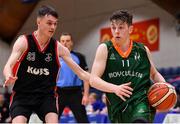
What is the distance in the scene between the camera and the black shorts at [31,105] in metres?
4.39

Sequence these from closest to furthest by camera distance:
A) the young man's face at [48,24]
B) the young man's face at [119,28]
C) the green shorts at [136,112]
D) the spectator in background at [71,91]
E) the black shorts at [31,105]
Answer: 1. the green shorts at [136,112]
2. the young man's face at [119,28]
3. the black shorts at [31,105]
4. the young man's face at [48,24]
5. the spectator in background at [71,91]

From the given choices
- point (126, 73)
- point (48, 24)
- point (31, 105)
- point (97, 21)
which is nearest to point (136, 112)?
point (126, 73)

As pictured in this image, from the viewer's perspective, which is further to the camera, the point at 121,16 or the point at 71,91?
the point at 71,91

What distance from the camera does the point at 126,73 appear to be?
4160 mm

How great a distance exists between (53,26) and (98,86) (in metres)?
0.95

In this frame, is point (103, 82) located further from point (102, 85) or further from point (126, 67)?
point (126, 67)

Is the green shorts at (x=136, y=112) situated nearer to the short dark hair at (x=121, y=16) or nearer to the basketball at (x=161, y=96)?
the basketball at (x=161, y=96)

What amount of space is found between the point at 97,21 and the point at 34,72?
1202 centimetres

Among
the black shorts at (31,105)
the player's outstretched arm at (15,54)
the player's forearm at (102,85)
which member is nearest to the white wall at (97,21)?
the black shorts at (31,105)

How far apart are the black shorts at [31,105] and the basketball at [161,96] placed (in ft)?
3.50

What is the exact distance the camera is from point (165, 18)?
46.8 ft

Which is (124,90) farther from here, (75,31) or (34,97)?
(75,31)

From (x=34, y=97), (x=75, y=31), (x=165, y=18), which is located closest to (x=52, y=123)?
(x=34, y=97)

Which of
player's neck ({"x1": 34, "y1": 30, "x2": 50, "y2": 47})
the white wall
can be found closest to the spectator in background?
player's neck ({"x1": 34, "y1": 30, "x2": 50, "y2": 47})
